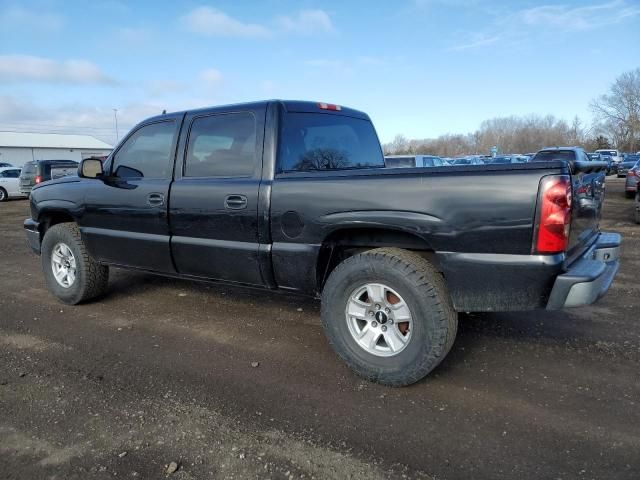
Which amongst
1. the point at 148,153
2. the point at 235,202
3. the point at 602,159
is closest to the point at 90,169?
the point at 148,153

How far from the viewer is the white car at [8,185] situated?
21984 mm

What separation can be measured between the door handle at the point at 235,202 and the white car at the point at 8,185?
21900mm

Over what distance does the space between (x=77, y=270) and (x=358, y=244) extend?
3191 millimetres

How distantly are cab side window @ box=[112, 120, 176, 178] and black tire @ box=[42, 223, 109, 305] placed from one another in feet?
2.99

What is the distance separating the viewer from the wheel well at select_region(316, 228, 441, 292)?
3271 mm

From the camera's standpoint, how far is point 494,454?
8.25 ft

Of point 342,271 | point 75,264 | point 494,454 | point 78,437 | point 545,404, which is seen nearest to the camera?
point 494,454

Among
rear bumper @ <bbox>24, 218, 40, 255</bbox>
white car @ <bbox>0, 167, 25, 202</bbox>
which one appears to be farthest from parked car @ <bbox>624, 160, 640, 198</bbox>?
white car @ <bbox>0, 167, 25, 202</bbox>

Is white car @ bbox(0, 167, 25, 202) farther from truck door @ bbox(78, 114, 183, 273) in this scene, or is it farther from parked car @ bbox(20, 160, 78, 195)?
truck door @ bbox(78, 114, 183, 273)

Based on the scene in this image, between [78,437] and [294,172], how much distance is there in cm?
221

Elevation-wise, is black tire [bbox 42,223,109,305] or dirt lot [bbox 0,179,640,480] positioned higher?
black tire [bbox 42,223,109,305]

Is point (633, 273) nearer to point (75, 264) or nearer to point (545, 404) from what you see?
point (545, 404)

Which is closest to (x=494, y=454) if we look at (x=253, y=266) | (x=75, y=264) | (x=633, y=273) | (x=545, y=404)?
(x=545, y=404)

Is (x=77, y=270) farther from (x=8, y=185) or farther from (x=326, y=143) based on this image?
(x=8, y=185)
